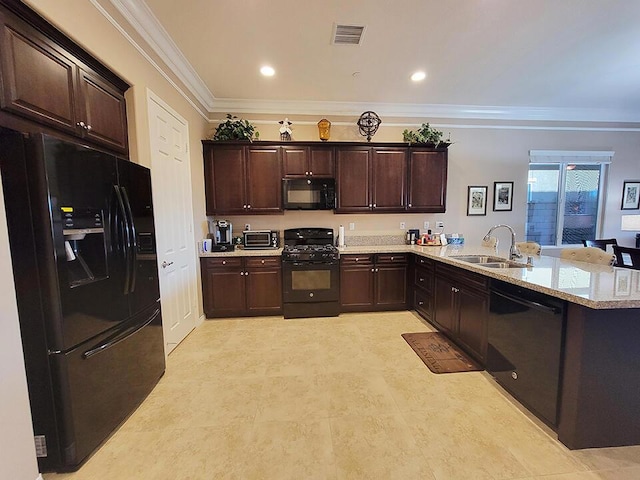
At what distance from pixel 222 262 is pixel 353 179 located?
7.30 ft

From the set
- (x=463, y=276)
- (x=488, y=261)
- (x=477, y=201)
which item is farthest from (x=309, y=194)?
(x=477, y=201)

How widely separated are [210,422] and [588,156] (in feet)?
21.3

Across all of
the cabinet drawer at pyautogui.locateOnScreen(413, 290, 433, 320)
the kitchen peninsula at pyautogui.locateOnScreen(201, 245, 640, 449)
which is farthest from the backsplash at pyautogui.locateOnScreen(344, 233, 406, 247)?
the kitchen peninsula at pyautogui.locateOnScreen(201, 245, 640, 449)

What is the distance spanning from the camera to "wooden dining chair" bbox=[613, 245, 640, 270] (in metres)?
→ 3.22

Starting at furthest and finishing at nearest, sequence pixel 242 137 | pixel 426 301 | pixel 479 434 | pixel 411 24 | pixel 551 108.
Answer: pixel 551 108, pixel 242 137, pixel 426 301, pixel 411 24, pixel 479 434

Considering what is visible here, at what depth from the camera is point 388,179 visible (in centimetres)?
413

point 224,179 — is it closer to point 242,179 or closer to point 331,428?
point 242,179

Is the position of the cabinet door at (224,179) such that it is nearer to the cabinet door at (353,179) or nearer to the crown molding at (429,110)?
the crown molding at (429,110)

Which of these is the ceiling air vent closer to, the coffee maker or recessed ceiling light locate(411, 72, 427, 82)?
recessed ceiling light locate(411, 72, 427, 82)

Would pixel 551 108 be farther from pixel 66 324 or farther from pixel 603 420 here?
pixel 66 324

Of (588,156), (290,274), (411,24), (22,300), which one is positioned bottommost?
(290,274)

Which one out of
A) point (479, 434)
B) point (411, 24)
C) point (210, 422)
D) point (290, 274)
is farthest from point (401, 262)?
point (210, 422)

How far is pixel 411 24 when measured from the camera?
7.79ft

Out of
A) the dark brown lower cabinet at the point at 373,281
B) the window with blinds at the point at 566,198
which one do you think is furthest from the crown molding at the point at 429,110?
the dark brown lower cabinet at the point at 373,281
